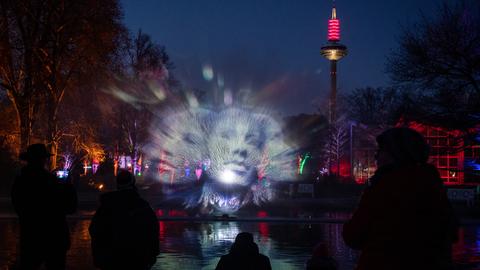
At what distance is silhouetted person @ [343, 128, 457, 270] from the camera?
3822mm

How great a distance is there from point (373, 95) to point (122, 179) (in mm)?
92290

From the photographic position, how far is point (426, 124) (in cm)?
2897

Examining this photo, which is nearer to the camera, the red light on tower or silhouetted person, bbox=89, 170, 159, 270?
silhouetted person, bbox=89, 170, 159, 270

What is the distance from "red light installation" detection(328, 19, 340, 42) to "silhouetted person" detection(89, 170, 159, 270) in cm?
12684

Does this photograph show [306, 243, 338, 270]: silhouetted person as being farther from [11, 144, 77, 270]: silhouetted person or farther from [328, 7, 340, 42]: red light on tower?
[328, 7, 340, 42]: red light on tower

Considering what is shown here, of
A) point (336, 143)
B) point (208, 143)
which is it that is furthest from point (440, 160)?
point (208, 143)

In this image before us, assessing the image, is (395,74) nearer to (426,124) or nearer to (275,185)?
(426,124)

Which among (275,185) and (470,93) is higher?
(470,93)

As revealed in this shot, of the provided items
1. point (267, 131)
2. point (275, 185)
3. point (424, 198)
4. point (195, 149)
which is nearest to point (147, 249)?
point (424, 198)

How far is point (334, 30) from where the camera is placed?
431 feet

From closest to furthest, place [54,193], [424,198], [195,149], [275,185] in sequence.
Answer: [424,198] < [54,193] < [275,185] < [195,149]

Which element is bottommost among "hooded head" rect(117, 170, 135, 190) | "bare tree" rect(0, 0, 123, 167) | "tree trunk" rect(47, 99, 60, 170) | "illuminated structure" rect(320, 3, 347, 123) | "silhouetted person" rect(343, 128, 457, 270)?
"silhouetted person" rect(343, 128, 457, 270)

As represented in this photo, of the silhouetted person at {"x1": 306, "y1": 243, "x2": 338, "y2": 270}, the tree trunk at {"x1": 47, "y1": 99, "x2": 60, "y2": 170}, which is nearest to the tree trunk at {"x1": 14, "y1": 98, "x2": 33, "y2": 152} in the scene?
the tree trunk at {"x1": 47, "y1": 99, "x2": 60, "y2": 170}

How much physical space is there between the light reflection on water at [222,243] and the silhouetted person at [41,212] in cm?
585
